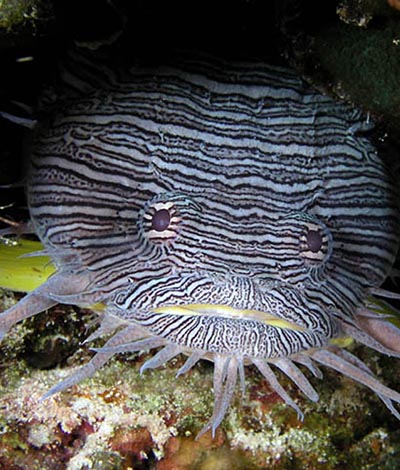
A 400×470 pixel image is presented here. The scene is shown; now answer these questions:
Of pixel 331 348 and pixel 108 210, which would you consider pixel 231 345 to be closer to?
pixel 331 348

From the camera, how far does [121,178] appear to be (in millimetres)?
4344

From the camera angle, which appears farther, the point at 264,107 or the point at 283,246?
the point at 264,107

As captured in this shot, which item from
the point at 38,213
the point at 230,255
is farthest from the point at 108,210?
the point at 230,255

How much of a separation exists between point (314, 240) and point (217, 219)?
0.73m

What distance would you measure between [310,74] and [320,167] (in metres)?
0.83

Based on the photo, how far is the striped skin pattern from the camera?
362 centimetres

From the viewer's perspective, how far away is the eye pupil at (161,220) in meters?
3.88

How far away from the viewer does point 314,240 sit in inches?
156

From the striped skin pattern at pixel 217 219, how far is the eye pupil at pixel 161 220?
0.4 inches

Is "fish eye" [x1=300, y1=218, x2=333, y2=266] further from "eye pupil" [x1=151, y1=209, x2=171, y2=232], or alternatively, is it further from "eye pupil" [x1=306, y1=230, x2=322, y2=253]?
"eye pupil" [x1=151, y1=209, x2=171, y2=232]

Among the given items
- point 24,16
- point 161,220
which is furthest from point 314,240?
point 24,16

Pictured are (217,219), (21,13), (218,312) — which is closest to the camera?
(218,312)

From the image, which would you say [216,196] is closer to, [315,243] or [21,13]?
[315,243]

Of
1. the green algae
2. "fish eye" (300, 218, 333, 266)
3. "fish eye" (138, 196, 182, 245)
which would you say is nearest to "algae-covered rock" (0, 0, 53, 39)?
the green algae
